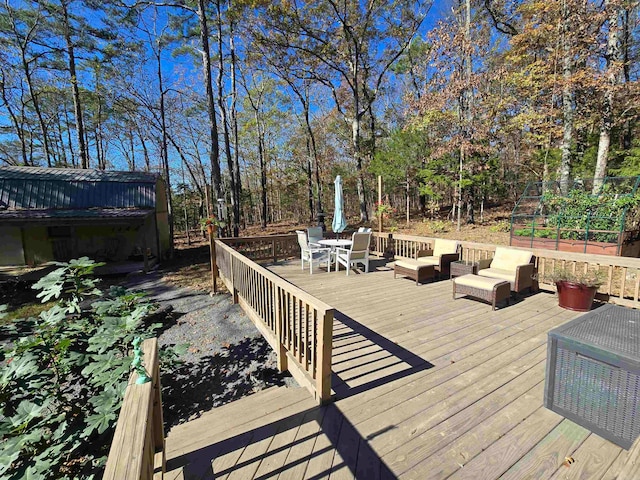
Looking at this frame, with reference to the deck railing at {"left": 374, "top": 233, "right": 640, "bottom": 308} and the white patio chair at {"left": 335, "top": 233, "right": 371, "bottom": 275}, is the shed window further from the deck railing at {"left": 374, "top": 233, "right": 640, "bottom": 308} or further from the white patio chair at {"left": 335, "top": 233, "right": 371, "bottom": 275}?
the deck railing at {"left": 374, "top": 233, "right": 640, "bottom": 308}

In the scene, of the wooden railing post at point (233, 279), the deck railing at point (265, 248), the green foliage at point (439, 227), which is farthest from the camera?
the green foliage at point (439, 227)

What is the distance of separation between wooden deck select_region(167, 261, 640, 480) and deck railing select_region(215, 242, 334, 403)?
24 cm

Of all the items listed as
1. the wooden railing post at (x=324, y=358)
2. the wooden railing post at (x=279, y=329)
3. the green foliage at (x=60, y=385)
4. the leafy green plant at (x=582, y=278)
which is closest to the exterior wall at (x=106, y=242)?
the green foliage at (x=60, y=385)

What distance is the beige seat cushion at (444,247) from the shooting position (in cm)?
593

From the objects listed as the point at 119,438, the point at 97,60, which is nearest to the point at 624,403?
the point at 119,438

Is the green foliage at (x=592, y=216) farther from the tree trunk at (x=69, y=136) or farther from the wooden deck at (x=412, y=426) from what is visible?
the tree trunk at (x=69, y=136)

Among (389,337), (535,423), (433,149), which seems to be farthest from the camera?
(433,149)

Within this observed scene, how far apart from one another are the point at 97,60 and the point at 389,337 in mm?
17642

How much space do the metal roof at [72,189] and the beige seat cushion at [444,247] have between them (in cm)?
1062

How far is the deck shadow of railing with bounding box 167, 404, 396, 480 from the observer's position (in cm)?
167

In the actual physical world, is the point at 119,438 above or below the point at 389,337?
above

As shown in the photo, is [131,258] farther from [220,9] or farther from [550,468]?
[550,468]

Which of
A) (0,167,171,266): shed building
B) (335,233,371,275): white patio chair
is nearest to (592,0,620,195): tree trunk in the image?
(335,233,371,275): white patio chair

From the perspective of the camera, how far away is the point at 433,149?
12609 millimetres
